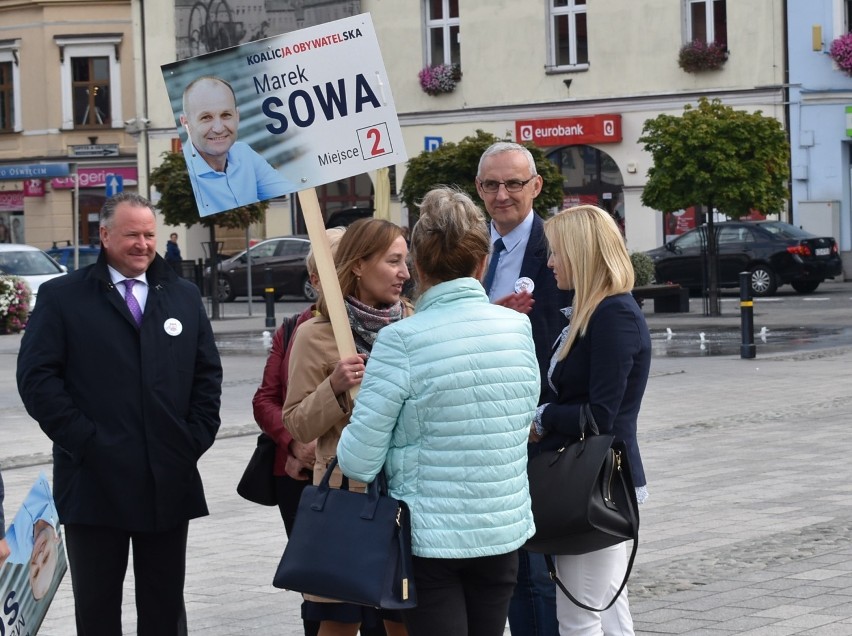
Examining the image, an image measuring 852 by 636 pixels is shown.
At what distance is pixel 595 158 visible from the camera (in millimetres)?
37781

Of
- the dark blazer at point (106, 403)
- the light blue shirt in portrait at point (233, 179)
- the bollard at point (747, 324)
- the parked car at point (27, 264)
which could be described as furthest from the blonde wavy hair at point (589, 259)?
the parked car at point (27, 264)

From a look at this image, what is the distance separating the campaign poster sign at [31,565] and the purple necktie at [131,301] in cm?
60

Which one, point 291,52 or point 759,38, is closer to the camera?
point 291,52

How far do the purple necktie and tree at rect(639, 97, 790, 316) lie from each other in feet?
69.6

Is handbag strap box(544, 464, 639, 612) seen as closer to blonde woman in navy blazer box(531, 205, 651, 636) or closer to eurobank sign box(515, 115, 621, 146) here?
→ blonde woman in navy blazer box(531, 205, 651, 636)

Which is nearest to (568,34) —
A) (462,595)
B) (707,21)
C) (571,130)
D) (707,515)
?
(571,130)

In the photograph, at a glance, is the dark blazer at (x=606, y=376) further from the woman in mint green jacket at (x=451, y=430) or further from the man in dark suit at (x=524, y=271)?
the woman in mint green jacket at (x=451, y=430)

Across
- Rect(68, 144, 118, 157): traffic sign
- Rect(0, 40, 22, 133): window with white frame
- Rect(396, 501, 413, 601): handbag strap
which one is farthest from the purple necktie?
Rect(0, 40, 22, 133): window with white frame

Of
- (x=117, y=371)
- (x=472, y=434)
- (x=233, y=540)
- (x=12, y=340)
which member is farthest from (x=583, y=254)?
(x=12, y=340)

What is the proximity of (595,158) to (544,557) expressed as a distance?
3312 centimetres

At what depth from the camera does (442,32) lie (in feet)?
130

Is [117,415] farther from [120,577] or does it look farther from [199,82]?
[199,82]

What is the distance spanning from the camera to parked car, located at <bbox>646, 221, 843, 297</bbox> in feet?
98.7

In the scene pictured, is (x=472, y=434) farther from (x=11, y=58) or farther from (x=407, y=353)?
(x=11, y=58)
